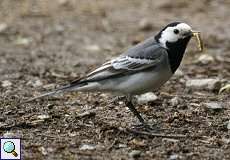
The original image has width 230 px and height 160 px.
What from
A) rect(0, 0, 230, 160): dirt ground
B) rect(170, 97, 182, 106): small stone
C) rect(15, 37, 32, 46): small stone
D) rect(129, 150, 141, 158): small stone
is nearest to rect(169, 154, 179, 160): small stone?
rect(0, 0, 230, 160): dirt ground

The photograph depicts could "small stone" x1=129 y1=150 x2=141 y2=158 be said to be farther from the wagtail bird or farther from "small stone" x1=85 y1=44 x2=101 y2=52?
"small stone" x1=85 y1=44 x2=101 y2=52

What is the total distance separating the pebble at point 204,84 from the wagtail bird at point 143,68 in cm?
162

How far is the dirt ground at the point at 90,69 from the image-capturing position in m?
5.21

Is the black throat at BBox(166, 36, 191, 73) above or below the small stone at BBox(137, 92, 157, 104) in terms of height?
above

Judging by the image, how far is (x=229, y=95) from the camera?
6.88 meters

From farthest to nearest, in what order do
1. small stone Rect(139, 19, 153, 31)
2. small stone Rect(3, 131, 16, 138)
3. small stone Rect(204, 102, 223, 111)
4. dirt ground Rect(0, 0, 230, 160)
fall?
small stone Rect(139, 19, 153, 31), small stone Rect(204, 102, 223, 111), small stone Rect(3, 131, 16, 138), dirt ground Rect(0, 0, 230, 160)

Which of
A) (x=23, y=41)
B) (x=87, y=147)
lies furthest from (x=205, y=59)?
(x=87, y=147)

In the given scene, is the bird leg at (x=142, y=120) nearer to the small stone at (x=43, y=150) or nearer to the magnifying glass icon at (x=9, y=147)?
the small stone at (x=43, y=150)

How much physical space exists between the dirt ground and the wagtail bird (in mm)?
346

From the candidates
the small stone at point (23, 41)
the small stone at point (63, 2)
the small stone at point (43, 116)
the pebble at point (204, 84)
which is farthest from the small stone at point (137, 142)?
the small stone at point (63, 2)

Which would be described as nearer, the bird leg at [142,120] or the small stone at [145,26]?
the bird leg at [142,120]

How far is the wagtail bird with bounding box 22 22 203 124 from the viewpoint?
18.1ft

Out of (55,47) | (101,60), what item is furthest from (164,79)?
(55,47)

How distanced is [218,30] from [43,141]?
5800 millimetres
